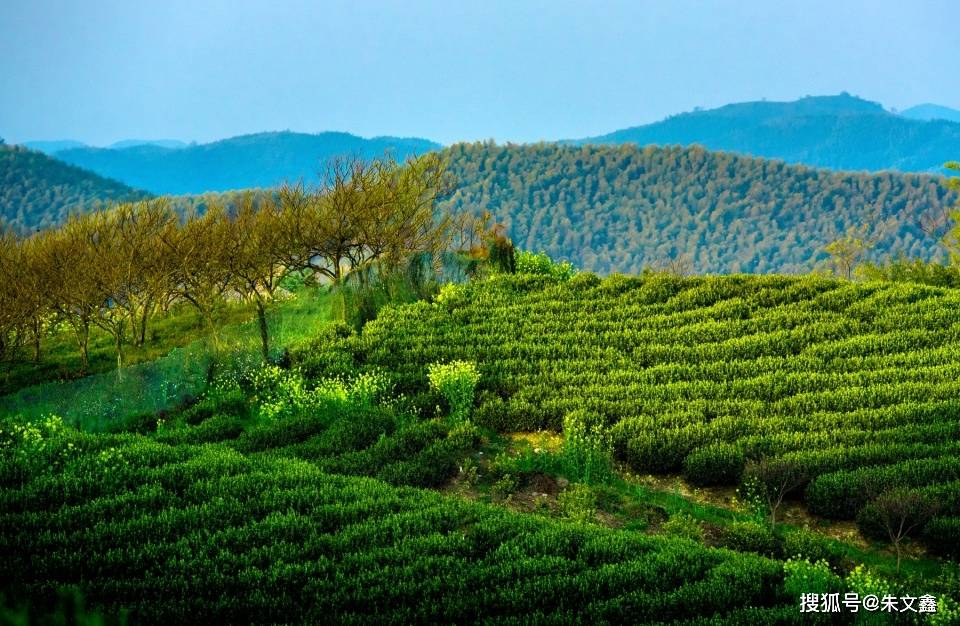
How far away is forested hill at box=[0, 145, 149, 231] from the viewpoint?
315 ft

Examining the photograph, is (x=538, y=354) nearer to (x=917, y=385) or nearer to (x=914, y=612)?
(x=917, y=385)

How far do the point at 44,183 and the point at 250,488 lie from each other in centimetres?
10456

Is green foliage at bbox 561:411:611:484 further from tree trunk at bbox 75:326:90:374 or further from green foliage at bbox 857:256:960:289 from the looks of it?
green foliage at bbox 857:256:960:289

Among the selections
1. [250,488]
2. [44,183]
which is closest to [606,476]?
[250,488]

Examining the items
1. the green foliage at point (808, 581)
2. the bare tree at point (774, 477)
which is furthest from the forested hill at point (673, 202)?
the green foliage at point (808, 581)

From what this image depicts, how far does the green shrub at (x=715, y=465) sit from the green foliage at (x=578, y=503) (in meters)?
2.08

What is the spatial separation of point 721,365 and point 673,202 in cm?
11724

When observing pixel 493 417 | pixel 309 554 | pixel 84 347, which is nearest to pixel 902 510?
pixel 493 417

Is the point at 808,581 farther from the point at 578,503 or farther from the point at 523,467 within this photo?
the point at 523,467

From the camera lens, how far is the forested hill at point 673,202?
407 feet

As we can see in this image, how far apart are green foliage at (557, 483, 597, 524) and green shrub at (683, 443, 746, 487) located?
82.0 inches

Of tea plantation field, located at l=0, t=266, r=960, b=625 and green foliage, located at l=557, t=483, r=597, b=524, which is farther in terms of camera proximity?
green foliage, located at l=557, t=483, r=597, b=524

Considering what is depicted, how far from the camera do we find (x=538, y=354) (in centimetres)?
1864

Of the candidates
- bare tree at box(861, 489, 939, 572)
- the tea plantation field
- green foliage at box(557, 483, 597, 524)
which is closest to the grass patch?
the tea plantation field
